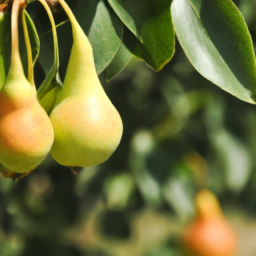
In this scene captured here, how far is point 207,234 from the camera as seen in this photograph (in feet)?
6.73

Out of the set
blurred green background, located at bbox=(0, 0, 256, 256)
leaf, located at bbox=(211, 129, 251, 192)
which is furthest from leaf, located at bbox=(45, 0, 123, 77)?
leaf, located at bbox=(211, 129, 251, 192)

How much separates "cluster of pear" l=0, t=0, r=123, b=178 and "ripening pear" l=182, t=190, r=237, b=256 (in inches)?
62.2

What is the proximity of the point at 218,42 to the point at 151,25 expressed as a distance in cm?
8

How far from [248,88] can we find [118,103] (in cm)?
98

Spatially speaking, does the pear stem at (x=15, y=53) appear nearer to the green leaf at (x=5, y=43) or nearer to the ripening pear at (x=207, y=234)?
the green leaf at (x=5, y=43)

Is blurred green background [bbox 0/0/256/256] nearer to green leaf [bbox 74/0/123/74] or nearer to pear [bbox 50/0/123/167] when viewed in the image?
green leaf [bbox 74/0/123/74]

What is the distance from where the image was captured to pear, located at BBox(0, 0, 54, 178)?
1.51ft

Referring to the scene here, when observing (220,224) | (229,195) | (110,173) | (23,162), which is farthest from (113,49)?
(220,224)

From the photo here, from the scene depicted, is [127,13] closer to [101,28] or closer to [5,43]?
[101,28]

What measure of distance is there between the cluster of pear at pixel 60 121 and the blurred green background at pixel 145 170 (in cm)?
94

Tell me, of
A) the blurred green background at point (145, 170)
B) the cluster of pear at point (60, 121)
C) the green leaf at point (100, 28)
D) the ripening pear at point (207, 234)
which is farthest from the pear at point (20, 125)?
the ripening pear at point (207, 234)

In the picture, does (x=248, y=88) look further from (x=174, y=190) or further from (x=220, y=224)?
(x=220, y=224)

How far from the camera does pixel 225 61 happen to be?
59 cm

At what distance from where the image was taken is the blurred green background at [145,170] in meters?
1.51
